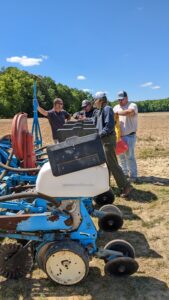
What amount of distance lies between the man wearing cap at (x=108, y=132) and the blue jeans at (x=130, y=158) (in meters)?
1.14

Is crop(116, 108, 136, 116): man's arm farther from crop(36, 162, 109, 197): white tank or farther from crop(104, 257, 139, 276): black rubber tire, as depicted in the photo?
crop(104, 257, 139, 276): black rubber tire

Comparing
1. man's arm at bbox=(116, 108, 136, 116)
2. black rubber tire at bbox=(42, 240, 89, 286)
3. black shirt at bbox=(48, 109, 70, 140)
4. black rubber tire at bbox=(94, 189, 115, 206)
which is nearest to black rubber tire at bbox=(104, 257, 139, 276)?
black rubber tire at bbox=(42, 240, 89, 286)

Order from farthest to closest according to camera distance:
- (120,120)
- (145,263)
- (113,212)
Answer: (120,120), (113,212), (145,263)

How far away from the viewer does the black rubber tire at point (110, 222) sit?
4.57m

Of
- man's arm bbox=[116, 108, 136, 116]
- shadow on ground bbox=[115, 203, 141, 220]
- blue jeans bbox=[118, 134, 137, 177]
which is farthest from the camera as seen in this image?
blue jeans bbox=[118, 134, 137, 177]

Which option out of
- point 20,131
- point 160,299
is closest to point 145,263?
point 160,299

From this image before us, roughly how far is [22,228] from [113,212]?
152 cm

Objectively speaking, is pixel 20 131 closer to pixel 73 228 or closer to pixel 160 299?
pixel 73 228

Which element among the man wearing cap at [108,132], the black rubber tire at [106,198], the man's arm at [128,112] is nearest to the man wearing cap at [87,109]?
the man's arm at [128,112]

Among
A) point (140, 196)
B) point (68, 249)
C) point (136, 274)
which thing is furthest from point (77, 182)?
point (140, 196)

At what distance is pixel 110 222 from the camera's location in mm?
4621

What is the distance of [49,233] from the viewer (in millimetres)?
3520

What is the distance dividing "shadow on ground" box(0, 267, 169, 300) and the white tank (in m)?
0.97

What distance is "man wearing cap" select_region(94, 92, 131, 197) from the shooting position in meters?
5.66
